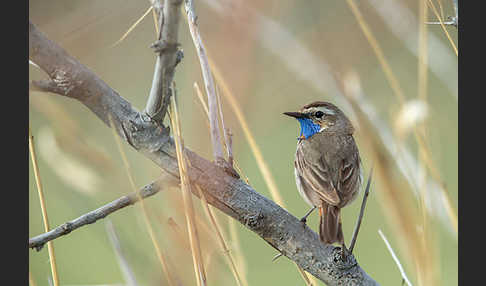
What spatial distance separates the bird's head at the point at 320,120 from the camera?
98.5 inches

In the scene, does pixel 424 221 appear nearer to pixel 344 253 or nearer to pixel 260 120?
pixel 344 253

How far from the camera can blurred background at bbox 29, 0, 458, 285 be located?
57.6 inches

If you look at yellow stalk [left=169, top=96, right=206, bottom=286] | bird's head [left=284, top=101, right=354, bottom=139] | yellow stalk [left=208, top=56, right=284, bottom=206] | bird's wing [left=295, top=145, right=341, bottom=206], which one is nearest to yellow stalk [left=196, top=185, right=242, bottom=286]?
yellow stalk [left=169, top=96, right=206, bottom=286]

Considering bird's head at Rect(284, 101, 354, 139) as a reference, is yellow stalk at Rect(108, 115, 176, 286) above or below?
below

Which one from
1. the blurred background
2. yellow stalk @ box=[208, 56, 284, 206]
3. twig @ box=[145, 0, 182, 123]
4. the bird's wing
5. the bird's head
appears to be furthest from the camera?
the bird's head

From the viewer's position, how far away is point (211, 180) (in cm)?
150

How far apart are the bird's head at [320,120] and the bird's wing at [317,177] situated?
0.60 feet

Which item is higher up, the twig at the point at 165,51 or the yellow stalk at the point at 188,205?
the twig at the point at 165,51

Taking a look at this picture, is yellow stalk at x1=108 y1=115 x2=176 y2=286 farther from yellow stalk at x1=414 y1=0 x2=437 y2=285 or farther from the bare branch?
yellow stalk at x1=414 y1=0 x2=437 y2=285

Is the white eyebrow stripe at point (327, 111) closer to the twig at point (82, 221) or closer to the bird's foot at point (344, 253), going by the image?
the bird's foot at point (344, 253)

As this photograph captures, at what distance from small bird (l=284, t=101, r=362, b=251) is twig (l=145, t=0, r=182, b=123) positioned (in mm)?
700

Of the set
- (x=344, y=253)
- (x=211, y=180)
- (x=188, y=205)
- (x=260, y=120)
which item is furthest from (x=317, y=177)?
Result: (x=260, y=120)

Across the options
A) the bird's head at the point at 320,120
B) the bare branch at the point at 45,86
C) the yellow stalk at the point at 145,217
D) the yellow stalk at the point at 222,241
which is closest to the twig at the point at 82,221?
the yellow stalk at the point at 145,217

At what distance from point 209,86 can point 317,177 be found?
0.83 metres
